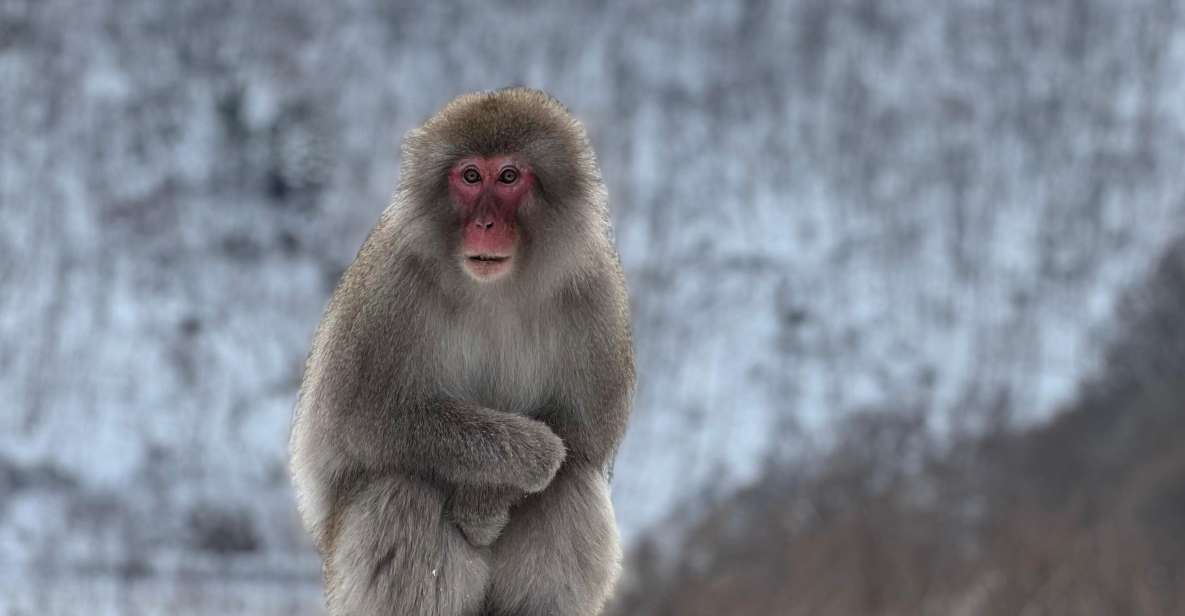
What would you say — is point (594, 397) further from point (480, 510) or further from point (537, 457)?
point (480, 510)

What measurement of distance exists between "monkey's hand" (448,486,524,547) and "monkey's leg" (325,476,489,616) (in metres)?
0.03

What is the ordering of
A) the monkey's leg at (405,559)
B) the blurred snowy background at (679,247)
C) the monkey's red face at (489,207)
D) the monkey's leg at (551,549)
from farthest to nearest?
1. the blurred snowy background at (679,247)
2. the monkey's leg at (551,549)
3. the monkey's leg at (405,559)
4. the monkey's red face at (489,207)

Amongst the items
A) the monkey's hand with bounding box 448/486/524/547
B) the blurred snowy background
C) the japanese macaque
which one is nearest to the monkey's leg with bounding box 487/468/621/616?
the japanese macaque

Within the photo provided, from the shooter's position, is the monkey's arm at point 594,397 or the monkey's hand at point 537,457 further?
the monkey's arm at point 594,397

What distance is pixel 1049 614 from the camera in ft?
51.3

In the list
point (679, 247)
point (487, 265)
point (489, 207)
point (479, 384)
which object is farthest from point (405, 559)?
point (679, 247)

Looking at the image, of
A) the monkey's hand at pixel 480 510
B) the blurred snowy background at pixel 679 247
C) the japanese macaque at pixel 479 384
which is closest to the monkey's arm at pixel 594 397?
the japanese macaque at pixel 479 384

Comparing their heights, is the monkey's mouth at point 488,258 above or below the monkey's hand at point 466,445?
above

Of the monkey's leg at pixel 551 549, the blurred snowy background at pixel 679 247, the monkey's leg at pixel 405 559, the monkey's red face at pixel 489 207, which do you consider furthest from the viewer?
the blurred snowy background at pixel 679 247

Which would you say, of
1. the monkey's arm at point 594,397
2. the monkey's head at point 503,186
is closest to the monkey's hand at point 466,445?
the monkey's arm at point 594,397

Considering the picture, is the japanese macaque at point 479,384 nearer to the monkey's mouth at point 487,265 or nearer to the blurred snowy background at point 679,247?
the monkey's mouth at point 487,265

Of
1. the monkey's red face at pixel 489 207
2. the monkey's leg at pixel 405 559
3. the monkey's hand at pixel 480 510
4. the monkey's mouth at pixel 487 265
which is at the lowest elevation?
the monkey's leg at pixel 405 559

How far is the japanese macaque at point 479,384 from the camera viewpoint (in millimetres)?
3605

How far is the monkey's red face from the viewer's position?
11.5 feet
